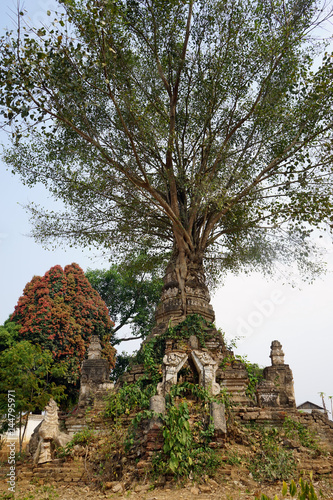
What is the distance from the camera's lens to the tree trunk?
10870mm

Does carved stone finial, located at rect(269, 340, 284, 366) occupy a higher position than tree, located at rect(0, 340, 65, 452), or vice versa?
carved stone finial, located at rect(269, 340, 284, 366)

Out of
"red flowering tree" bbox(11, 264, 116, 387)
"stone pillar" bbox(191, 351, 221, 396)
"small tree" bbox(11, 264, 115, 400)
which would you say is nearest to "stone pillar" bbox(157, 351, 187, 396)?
"stone pillar" bbox(191, 351, 221, 396)

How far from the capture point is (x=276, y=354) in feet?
41.1

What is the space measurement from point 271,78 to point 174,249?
579cm

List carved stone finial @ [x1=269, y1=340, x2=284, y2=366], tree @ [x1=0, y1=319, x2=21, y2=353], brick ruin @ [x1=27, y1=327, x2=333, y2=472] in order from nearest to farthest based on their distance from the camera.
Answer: brick ruin @ [x1=27, y1=327, x2=333, y2=472], carved stone finial @ [x1=269, y1=340, x2=284, y2=366], tree @ [x1=0, y1=319, x2=21, y2=353]

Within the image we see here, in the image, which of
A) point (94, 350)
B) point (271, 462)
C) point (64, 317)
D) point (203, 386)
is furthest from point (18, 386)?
point (64, 317)

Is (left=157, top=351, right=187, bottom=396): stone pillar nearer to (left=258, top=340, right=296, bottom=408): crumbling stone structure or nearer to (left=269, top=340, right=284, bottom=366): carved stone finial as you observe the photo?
(left=258, top=340, right=296, bottom=408): crumbling stone structure

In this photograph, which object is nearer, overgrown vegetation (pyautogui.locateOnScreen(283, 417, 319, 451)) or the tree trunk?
overgrown vegetation (pyautogui.locateOnScreen(283, 417, 319, 451))

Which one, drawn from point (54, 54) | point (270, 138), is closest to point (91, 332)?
point (270, 138)

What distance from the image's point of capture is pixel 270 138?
12.0 meters

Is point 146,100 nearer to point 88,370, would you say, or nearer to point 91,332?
point 88,370

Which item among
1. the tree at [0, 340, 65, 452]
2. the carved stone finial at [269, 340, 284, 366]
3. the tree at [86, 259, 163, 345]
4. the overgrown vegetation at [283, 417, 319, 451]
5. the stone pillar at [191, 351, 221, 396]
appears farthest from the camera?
the tree at [86, 259, 163, 345]

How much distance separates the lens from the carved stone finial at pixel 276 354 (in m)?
12.5

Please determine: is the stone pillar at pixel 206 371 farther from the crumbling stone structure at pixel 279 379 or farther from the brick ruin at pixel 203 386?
the crumbling stone structure at pixel 279 379
